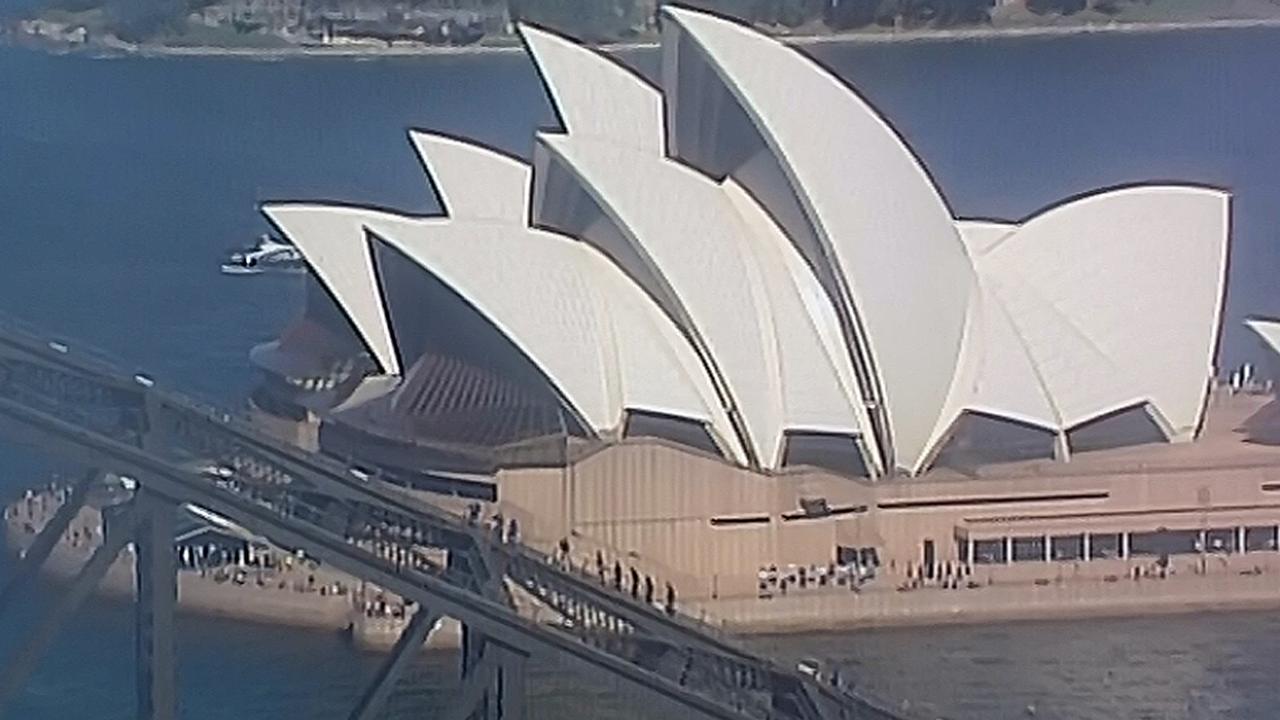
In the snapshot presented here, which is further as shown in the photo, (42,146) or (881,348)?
(42,146)

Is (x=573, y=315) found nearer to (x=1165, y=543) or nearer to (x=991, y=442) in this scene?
(x=991, y=442)

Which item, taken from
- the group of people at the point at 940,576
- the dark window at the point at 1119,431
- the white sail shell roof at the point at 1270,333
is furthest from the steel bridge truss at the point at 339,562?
the white sail shell roof at the point at 1270,333

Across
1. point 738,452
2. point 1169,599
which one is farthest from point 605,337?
point 1169,599

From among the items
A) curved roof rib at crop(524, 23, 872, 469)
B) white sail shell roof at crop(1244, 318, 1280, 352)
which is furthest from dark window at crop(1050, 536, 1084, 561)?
white sail shell roof at crop(1244, 318, 1280, 352)

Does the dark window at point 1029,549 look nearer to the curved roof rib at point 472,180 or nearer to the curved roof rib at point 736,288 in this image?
the curved roof rib at point 736,288

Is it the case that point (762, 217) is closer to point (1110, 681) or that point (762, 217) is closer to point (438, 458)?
point (438, 458)

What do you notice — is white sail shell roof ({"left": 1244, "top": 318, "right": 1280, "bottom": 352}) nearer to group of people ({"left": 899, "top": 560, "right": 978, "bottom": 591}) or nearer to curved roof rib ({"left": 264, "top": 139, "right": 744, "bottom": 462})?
group of people ({"left": 899, "top": 560, "right": 978, "bottom": 591})

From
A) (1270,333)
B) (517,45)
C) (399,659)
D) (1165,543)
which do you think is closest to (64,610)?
(399,659)
